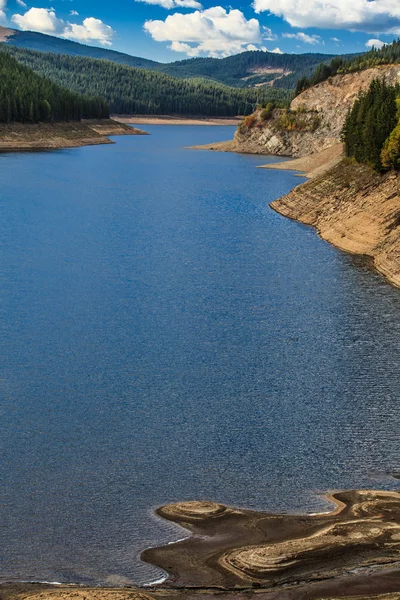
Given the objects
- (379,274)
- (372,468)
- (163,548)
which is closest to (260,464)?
(372,468)

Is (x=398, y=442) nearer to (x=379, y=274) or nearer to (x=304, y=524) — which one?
(x=304, y=524)

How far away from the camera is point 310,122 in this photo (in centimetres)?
14912

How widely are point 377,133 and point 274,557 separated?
55054 millimetres

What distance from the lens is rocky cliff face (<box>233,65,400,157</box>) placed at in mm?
145875

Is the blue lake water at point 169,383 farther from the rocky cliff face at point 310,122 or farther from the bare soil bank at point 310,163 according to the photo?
the rocky cliff face at point 310,122

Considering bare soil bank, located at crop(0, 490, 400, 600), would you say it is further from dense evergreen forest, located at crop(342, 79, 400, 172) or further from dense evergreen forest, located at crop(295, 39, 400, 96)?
dense evergreen forest, located at crop(295, 39, 400, 96)

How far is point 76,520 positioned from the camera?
2095 cm

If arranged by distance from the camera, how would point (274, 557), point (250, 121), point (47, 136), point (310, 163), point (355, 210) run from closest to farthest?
point (274, 557), point (355, 210), point (310, 163), point (47, 136), point (250, 121)

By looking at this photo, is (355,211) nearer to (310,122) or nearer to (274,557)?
(274,557)

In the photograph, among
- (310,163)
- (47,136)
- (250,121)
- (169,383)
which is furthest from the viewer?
(250,121)

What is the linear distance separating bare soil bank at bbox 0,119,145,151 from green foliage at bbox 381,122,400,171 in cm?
8517

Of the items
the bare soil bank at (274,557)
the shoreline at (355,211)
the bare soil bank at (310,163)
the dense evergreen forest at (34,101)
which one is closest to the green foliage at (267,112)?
the bare soil bank at (310,163)

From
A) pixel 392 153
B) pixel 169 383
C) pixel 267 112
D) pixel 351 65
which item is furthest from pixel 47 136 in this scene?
pixel 169 383

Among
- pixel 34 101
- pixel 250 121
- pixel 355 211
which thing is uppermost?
pixel 34 101
